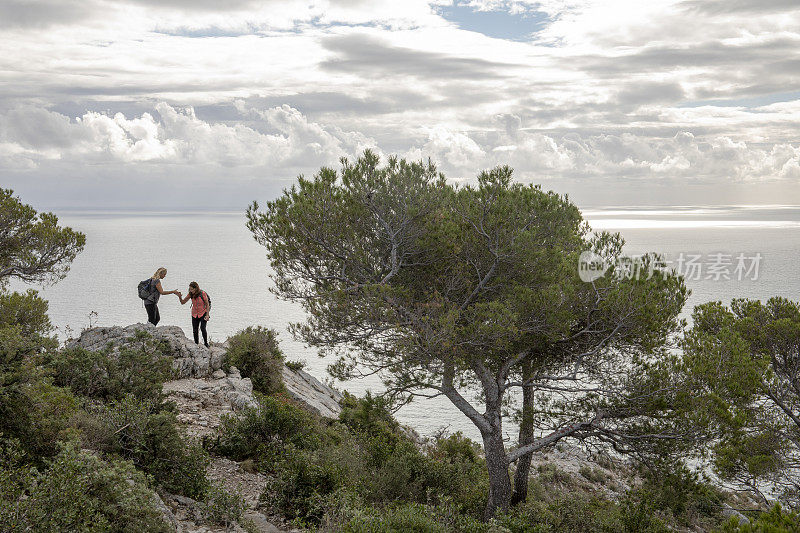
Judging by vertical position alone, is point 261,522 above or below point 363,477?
below

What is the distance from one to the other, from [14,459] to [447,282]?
938 cm

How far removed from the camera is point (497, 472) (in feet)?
47.8

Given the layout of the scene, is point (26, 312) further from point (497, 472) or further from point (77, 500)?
point (497, 472)

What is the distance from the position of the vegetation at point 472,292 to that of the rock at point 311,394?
8.57 m

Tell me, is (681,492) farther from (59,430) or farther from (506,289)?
(59,430)

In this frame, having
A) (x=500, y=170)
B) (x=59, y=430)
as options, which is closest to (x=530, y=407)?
(x=500, y=170)

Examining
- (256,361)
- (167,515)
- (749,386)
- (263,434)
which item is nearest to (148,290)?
(256,361)

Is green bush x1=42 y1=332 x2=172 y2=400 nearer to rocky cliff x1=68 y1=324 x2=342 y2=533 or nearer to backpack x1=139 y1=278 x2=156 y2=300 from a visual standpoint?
rocky cliff x1=68 y1=324 x2=342 y2=533

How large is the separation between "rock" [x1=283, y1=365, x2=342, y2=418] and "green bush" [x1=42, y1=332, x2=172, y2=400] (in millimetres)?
8898

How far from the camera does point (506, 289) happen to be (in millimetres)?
13734

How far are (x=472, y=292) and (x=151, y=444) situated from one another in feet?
26.6

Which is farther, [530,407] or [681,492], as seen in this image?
[530,407]

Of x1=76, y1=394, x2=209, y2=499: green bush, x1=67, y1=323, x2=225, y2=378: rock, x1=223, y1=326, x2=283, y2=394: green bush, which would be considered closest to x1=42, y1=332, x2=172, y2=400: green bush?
x1=76, y1=394, x2=209, y2=499: green bush

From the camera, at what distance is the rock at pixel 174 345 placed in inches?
692
